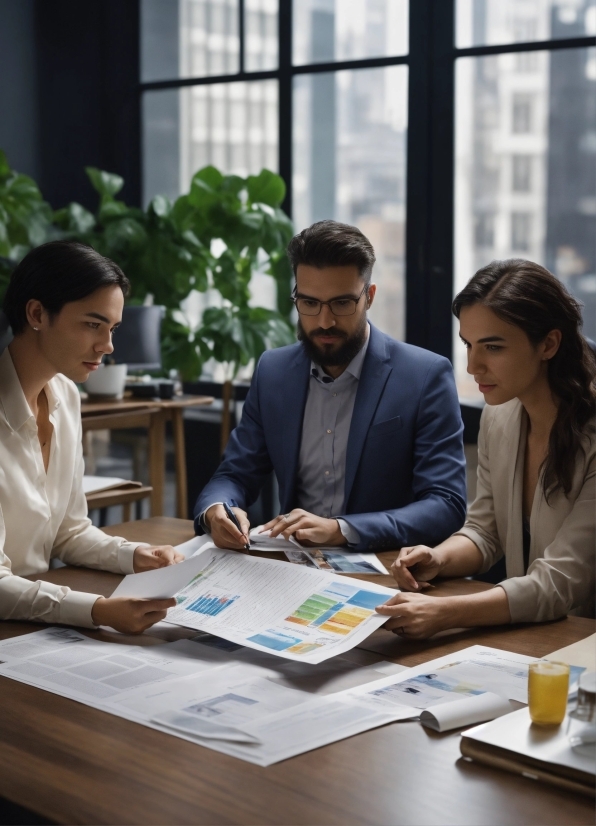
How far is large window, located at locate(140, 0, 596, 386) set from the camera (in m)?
4.52

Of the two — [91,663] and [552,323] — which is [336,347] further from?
[91,663]

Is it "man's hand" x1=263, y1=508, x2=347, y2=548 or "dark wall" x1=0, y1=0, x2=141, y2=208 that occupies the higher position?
"dark wall" x1=0, y1=0, x2=141, y2=208

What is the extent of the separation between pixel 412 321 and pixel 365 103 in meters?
1.15

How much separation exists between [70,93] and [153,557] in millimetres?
4607

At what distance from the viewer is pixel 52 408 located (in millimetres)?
2113

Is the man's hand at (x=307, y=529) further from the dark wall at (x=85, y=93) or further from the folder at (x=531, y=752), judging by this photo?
the dark wall at (x=85, y=93)

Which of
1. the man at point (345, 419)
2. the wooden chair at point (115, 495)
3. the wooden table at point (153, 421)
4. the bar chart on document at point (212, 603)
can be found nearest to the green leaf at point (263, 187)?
the wooden table at point (153, 421)

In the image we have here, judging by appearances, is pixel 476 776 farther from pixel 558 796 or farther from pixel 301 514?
pixel 301 514

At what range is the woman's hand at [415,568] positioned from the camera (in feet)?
6.10

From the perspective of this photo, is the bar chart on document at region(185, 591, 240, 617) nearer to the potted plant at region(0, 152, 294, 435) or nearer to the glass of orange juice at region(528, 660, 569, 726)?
the glass of orange juice at region(528, 660, 569, 726)

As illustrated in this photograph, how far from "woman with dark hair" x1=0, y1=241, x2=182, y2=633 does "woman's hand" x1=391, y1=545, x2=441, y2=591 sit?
0.44m

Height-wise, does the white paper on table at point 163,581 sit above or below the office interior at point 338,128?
below

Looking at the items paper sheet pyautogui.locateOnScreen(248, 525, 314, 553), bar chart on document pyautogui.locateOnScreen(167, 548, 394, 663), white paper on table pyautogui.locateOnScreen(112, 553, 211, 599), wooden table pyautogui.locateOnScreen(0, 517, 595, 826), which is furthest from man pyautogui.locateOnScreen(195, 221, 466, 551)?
wooden table pyautogui.locateOnScreen(0, 517, 595, 826)

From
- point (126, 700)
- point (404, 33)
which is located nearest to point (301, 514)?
point (126, 700)
